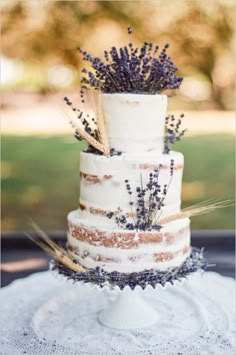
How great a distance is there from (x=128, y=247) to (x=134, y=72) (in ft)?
2.21

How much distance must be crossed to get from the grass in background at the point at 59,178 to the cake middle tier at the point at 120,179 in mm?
2620

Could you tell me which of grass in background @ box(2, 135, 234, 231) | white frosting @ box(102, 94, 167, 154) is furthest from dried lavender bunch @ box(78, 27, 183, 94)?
grass in background @ box(2, 135, 234, 231)

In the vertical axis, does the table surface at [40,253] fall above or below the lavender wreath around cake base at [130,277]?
below

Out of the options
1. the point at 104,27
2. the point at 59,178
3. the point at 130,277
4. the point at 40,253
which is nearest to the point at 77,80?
the point at 104,27

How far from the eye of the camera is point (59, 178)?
6.27 meters

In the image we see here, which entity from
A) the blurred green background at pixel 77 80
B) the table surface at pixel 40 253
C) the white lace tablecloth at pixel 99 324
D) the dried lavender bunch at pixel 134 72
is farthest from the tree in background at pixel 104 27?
the dried lavender bunch at pixel 134 72

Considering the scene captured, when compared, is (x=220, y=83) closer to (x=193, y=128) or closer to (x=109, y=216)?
(x=193, y=128)

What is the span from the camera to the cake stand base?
2.74m

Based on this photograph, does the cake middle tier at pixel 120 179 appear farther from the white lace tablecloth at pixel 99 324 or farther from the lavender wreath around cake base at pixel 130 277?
the white lace tablecloth at pixel 99 324

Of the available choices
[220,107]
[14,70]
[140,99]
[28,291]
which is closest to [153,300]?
[28,291]

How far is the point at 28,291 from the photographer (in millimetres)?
3254

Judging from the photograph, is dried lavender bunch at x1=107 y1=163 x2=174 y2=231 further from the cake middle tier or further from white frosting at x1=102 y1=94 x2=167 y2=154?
white frosting at x1=102 y1=94 x2=167 y2=154

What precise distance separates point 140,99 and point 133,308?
3.14 feet

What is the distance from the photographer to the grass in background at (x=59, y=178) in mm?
5332
